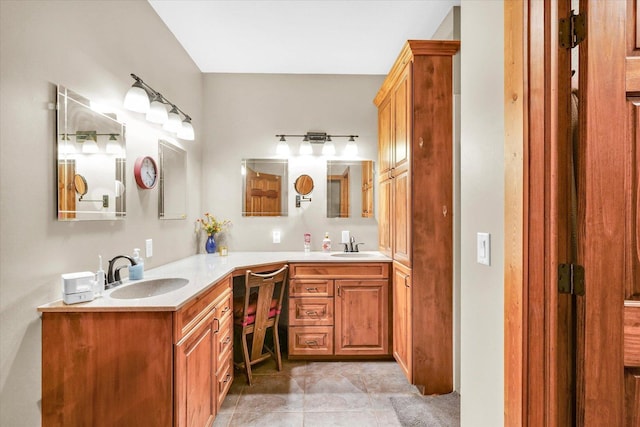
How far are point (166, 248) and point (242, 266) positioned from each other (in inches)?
24.8

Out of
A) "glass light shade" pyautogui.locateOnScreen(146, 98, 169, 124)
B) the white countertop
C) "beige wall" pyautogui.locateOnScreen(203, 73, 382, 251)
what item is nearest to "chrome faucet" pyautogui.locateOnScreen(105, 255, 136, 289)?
the white countertop

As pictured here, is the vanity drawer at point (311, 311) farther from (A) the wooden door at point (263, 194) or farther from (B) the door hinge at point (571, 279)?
(B) the door hinge at point (571, 279)

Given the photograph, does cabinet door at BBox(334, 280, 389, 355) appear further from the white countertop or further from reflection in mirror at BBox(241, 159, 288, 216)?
reflection in mirror at BBox(241, 159, 288, 216)

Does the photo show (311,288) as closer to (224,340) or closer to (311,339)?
(311,339)

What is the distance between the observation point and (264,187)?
3322mm

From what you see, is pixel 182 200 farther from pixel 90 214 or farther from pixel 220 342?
pixel 220 342

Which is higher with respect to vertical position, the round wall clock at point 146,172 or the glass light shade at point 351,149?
the glass light shade at point 351,149

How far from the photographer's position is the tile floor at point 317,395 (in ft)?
6.46

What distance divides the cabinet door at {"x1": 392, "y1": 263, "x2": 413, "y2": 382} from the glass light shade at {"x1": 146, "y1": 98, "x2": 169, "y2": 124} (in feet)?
6.65

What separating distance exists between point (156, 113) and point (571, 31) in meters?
2.13

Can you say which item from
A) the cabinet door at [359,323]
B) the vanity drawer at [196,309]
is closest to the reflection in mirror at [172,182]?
the vanity drawer at [196,309]

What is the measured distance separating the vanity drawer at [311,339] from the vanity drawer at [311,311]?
0.05 meters

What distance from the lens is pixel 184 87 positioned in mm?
2840

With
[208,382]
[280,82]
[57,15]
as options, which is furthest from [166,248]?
[280,82]
